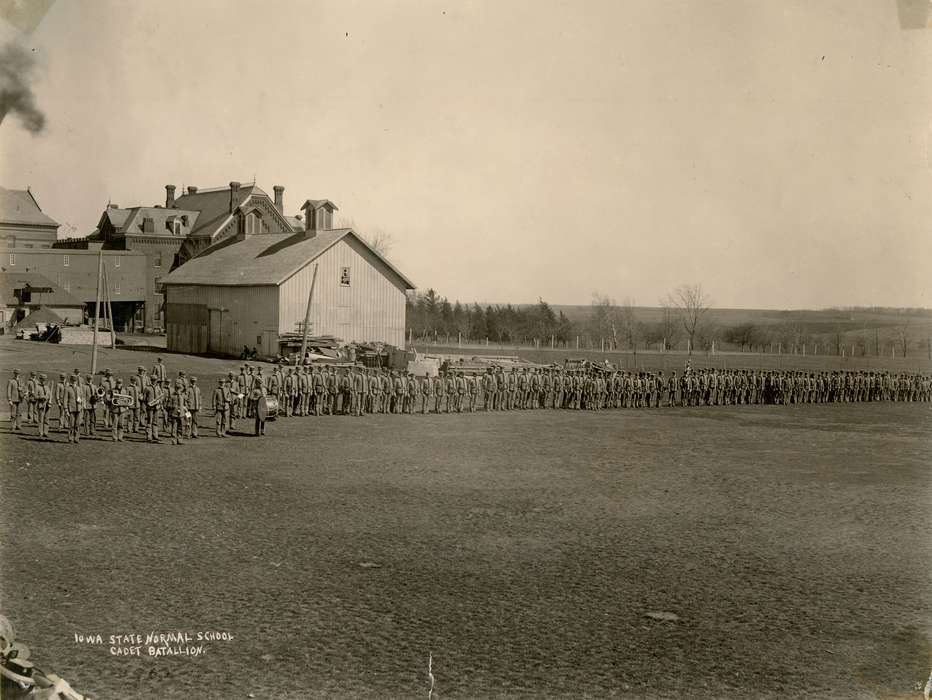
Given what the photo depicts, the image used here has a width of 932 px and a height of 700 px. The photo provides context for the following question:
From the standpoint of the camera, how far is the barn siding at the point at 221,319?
3325cm

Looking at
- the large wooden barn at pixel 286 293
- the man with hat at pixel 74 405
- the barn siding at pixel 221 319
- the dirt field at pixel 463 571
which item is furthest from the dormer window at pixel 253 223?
the dirt field at pixel 463 571

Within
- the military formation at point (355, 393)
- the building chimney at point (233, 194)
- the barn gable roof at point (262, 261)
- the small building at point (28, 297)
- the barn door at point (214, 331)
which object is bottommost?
the military formation at point (355, 393)

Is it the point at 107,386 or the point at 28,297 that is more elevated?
the point at 28,297

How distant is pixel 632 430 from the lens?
21.9 m

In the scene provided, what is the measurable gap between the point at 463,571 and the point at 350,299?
2767 cm

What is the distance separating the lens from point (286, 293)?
3309cm

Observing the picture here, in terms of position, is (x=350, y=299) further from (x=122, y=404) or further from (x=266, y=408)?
(x=122, y=404)

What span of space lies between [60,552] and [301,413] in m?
13.5

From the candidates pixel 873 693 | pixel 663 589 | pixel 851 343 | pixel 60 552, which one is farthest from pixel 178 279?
pixel 851 343

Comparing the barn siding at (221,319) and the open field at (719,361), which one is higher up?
the barn siding at (221,319)

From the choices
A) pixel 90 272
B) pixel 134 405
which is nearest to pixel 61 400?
pixel 134 405

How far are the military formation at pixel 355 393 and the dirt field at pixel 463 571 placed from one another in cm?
104

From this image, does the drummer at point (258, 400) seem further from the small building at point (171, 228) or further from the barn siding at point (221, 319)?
the small building at point (171, 228)
